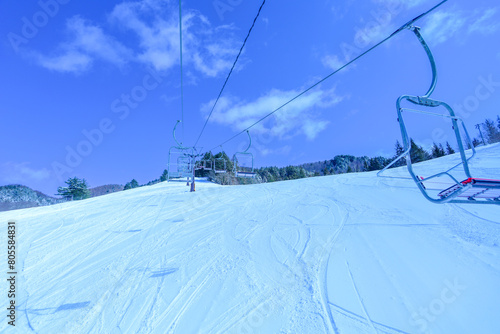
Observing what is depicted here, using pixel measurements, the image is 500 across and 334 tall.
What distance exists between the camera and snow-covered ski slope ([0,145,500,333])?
303 centimetres

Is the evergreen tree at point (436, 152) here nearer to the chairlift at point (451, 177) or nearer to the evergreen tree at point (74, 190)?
the chairlift at point (451, 177)

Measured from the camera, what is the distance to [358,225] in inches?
247

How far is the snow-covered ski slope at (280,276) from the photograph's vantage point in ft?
9.95

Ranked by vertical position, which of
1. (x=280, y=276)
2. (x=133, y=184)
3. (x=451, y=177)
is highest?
(x=133, y=184)

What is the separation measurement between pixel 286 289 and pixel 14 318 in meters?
4.64

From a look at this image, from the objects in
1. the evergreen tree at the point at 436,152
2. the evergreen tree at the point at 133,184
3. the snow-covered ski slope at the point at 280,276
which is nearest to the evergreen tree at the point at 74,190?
the evergreen tree at the point at 133,184

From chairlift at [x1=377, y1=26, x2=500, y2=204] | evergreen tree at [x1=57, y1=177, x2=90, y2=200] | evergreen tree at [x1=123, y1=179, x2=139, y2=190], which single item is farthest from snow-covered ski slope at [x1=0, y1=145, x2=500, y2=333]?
evergreen tree at [x1=123, y1=179, x2=139, y2=190]

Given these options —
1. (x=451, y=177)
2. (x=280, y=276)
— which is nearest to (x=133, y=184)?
(x=280, y=276)

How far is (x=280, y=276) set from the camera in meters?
4.08

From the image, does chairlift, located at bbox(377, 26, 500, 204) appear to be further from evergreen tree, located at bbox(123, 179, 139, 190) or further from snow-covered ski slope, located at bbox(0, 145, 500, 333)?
evergreen tree, located at bbox(123, 179, 139, 190)

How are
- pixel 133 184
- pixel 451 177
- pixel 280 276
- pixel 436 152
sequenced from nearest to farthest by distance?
pixel 451 177, pixel 280 276, pixel 436 152, pixel 133 184

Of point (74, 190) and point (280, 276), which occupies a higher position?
point (74, 190)

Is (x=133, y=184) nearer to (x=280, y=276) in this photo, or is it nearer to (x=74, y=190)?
(x=74, y=190)

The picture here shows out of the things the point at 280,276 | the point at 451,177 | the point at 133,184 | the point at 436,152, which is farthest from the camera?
the point at 133,184
